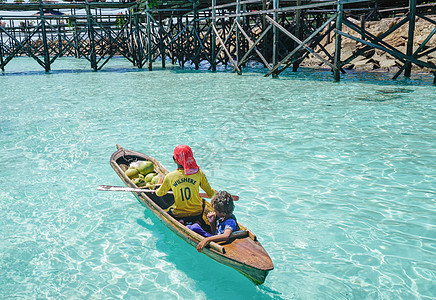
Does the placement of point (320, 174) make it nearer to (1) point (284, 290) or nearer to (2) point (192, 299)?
(1) point (284, 290)

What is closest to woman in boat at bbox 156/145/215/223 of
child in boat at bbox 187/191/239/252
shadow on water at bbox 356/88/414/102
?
child in boat at bbox 187/191/239/252

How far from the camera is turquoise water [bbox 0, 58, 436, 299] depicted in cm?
405

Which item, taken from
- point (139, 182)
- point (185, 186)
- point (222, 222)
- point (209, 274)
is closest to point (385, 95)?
point (139, 182)

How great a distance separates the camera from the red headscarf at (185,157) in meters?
4.37

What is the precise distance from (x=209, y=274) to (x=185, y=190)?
3.23 ft

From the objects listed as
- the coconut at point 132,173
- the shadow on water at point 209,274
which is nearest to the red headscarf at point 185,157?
the shadow on water at point 209,274

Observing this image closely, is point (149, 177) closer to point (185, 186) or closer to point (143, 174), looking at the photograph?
point (143, 174)

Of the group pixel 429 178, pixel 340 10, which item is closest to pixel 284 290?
pixel 429 178

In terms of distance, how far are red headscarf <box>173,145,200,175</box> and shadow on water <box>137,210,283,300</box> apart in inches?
38.9

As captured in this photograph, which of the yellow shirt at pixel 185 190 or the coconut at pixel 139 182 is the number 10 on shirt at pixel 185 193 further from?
the coconut at pixel 139 182

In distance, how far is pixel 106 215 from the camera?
5496 millimetres

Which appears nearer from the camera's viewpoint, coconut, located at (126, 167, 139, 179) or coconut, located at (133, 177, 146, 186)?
coconut, located at (133, 177, 146, 186)

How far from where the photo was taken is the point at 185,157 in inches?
172

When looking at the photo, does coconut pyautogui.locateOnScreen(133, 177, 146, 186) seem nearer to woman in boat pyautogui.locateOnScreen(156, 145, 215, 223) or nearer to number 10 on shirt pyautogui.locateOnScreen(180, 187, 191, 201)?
woman in boat pyautogui.locateOnScreen(156, 145, 215, 223)
